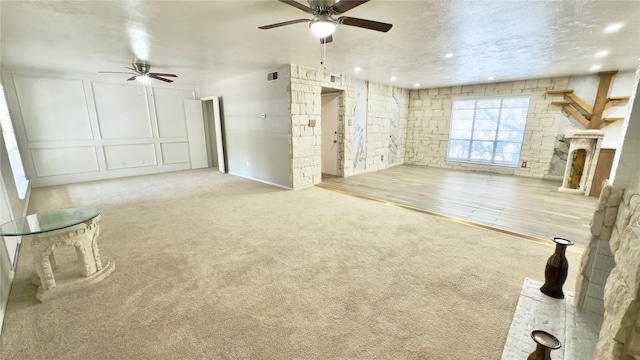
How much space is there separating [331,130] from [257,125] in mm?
1838

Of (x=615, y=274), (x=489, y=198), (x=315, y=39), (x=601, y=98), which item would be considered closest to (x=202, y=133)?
(x=315, y=39)

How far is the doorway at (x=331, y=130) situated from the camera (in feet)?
19.8

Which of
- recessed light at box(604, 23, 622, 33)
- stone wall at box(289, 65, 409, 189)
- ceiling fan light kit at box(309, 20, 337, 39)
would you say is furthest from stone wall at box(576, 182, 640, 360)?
stone wall at box(289, 65, 409, 189)

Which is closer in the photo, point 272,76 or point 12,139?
point 12,139

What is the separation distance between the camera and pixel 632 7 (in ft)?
7.34

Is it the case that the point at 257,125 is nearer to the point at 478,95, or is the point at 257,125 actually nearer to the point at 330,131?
the point at 330,131

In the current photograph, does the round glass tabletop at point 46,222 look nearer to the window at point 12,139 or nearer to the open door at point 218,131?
the window at point 12,139

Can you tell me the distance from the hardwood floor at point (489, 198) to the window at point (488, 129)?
2.33ft

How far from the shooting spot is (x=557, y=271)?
1.81 m

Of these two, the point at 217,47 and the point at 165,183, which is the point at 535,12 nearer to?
the point at 217,47

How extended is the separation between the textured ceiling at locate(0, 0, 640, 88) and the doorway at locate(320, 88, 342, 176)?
3.86 feet

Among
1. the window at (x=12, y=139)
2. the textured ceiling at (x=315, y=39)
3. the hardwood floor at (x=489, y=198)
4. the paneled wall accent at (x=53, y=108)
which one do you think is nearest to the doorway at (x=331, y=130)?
the hardwood floor at (x=489, y=198)

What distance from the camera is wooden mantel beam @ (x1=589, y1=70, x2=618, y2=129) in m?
5.09

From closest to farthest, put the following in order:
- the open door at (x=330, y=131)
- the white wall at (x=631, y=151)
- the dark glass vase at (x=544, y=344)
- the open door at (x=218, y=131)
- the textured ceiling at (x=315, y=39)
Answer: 1. the dark glass vase at (x=544, y=344)
2. the white wall at (x=631, y=151)
3. the textured ceiling at (x=315, y=39)
4. the open door at (x=330, y=131)
5. the open door at (x=218, y=131)
